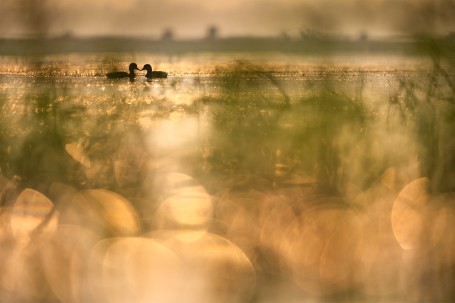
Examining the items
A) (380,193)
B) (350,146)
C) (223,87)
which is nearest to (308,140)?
(350,146)

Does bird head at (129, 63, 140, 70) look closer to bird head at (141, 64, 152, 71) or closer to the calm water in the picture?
bird head at (141, 64, 152, 71)

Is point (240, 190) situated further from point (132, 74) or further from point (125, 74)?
point (125, 74)

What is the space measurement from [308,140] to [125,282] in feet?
13.8

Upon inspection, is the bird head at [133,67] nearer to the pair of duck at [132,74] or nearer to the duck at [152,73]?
the pair of duck at [132,74]

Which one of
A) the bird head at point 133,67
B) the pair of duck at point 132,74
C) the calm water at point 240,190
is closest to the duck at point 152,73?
the pair of duck at point 132,74

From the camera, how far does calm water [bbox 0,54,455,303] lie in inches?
296

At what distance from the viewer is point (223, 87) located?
15352 mm

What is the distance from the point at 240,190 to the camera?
32.9 feet

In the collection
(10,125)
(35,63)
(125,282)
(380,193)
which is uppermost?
(35,63)

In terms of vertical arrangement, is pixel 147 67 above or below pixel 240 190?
above

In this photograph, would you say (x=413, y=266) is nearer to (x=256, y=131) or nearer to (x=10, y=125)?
(x=256, y=131)

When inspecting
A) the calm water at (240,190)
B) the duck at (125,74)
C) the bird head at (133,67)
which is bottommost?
the calm water at (240,190)

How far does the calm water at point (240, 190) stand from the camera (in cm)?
751

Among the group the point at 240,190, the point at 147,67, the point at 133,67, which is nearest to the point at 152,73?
the point at 147,67
